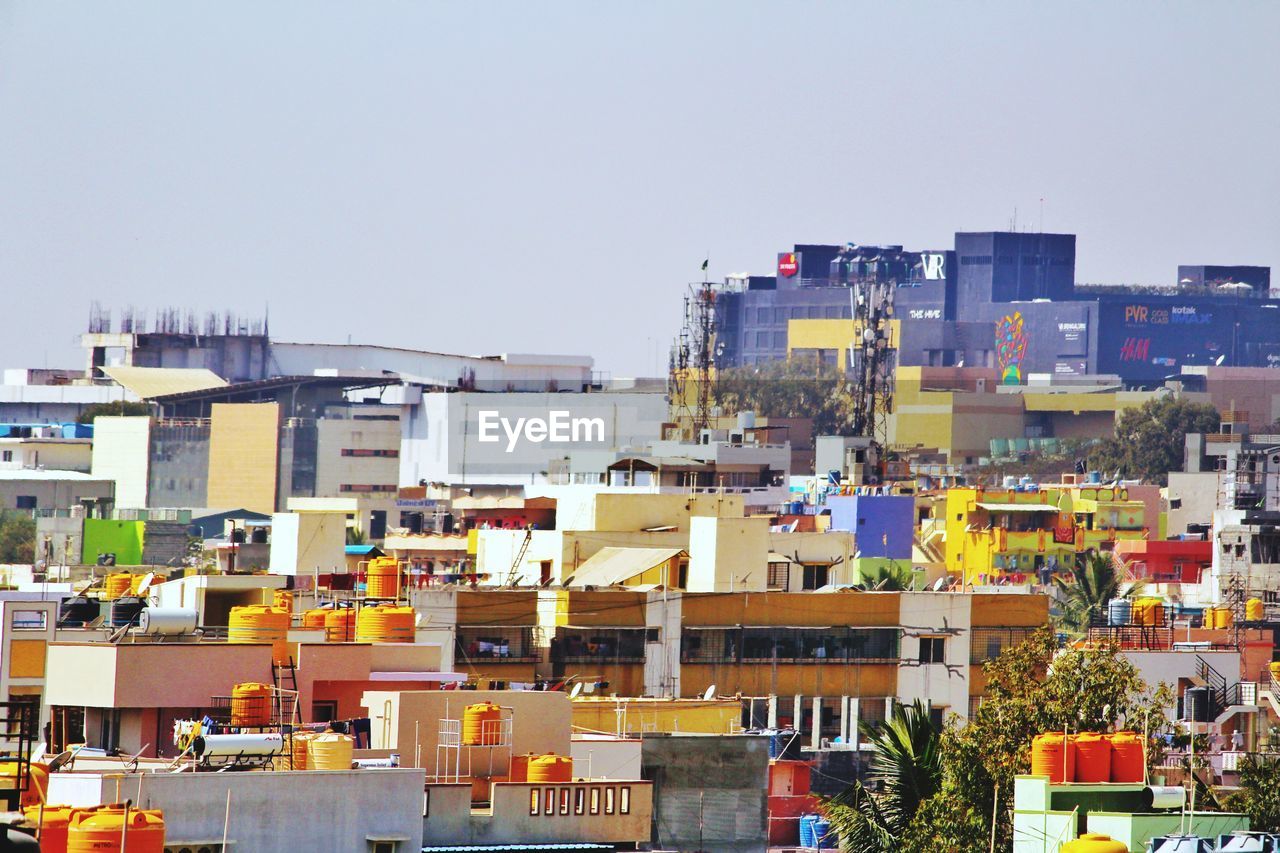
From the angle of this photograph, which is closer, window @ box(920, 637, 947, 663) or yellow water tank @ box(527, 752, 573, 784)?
yellow water tank @ box(527, 752, 573, 784)

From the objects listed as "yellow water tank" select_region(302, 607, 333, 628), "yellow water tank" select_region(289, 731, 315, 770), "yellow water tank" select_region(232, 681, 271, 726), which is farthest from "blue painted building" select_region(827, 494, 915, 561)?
"yellow water tank" select_region(289, 731, 315, 770)

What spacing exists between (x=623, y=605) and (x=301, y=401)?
89.3 meters

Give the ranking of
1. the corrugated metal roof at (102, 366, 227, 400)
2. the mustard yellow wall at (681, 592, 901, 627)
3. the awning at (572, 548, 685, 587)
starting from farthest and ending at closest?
1. the corrugated metal roof at (102, 366, 227, 400)
2. the awning at (572, 548, 685, 587)
3. the mustard yellow wall at (681, 592, 901, 627)

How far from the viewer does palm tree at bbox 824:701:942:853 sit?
103 feet

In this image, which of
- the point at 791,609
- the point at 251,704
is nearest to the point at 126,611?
the point at 251,704

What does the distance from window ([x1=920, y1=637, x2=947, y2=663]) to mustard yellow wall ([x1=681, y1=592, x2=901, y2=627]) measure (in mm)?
531

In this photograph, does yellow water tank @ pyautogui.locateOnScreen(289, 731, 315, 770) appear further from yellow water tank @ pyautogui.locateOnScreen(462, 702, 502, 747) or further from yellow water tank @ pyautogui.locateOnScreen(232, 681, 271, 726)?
yellow water tank @ pyautogui.locateOnScreen(232, 681, 271, 726)

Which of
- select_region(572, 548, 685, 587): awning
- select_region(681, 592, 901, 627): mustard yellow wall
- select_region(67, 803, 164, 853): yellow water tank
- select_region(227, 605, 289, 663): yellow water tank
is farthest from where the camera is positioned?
select_region(572, 548, 685, 587): awning

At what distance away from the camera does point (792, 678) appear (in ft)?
160

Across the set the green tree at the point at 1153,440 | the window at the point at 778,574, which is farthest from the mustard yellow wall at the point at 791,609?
the green tree at the point at 1153,440

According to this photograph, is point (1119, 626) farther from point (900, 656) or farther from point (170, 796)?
point (170, 796)

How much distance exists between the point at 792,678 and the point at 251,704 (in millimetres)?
22329

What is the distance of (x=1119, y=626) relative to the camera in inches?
1971

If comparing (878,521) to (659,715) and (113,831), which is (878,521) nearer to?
(659,715)
